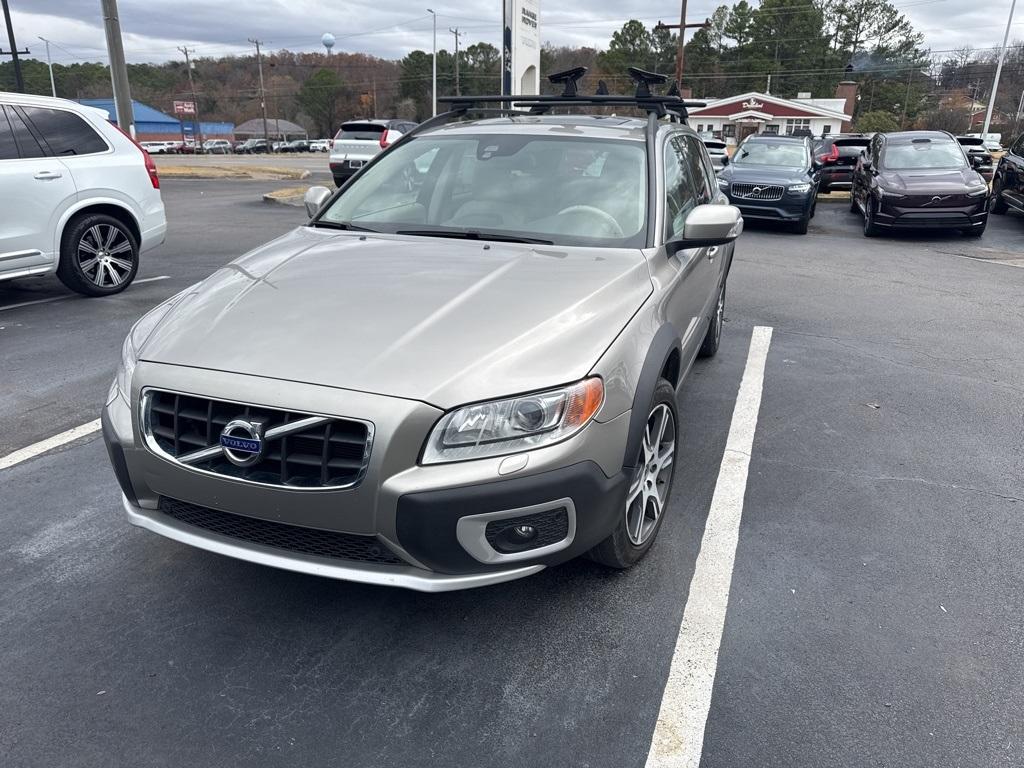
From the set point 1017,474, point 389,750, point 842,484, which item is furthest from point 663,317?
point 1017,474

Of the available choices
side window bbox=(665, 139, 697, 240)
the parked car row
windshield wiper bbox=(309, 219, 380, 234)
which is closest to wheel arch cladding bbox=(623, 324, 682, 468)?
side window bbox=(665, 139, 697, 240)

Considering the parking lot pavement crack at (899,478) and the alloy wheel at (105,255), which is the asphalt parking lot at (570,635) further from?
the alloy wheel at (105,255)

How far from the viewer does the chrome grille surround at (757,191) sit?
12.6m

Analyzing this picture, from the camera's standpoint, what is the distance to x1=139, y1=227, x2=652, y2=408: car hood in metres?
2.36

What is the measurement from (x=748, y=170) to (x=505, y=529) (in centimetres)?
1248

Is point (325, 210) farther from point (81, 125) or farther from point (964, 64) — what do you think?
point (964, 64)

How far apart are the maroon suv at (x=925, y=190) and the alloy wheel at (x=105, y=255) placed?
10.8 meters

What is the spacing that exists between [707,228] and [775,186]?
33.5ft

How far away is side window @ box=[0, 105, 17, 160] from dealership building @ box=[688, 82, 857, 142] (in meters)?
60.5

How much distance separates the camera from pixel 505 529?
2354 millimetres

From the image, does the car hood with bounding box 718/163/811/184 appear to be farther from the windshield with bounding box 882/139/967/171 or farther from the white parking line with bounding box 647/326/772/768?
the white parking line with bounding box 647/326/772/768

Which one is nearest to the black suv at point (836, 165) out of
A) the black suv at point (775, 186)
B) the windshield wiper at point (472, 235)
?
the black suv at point (775, 186)

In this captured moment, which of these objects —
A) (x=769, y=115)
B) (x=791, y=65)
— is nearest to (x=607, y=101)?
(x=769, y=115)

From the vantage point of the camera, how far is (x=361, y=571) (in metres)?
2.37
